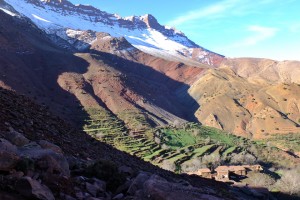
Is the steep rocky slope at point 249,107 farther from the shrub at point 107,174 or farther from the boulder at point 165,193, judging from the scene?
the boulder at point 165,193

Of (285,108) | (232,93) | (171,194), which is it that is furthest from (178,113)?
(171,194)

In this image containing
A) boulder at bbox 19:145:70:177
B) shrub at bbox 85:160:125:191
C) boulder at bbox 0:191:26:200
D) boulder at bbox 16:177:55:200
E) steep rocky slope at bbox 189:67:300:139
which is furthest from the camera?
steep rocky slope at bbox 189:67:300:139

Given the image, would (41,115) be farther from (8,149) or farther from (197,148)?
(197,148)

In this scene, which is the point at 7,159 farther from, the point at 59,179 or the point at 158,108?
the point at 158,108

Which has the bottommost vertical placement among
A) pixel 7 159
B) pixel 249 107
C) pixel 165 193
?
pixel 249 107

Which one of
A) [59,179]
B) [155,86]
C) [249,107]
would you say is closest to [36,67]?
[155,86]

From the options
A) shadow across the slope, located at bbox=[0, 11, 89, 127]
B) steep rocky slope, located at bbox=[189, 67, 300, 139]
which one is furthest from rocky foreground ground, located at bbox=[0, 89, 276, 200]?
steep rocky slope, located at bbox=[189, 67, 300, 139]

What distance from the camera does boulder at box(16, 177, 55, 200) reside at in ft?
28.0

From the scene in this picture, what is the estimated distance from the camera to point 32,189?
339 inches

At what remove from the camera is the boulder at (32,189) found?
855 cm

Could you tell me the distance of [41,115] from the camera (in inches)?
802

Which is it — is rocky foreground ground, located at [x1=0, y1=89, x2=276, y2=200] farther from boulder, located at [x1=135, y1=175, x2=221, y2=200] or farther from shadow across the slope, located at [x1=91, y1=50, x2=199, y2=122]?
shadow across the slope, located at [x1=91, y1=50, x2=199, y2=122]

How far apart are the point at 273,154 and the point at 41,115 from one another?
85.0 metres

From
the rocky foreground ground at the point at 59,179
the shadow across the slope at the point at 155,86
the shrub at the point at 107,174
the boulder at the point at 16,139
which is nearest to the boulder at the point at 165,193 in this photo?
the rocky foreground ground at the point at 59,179
